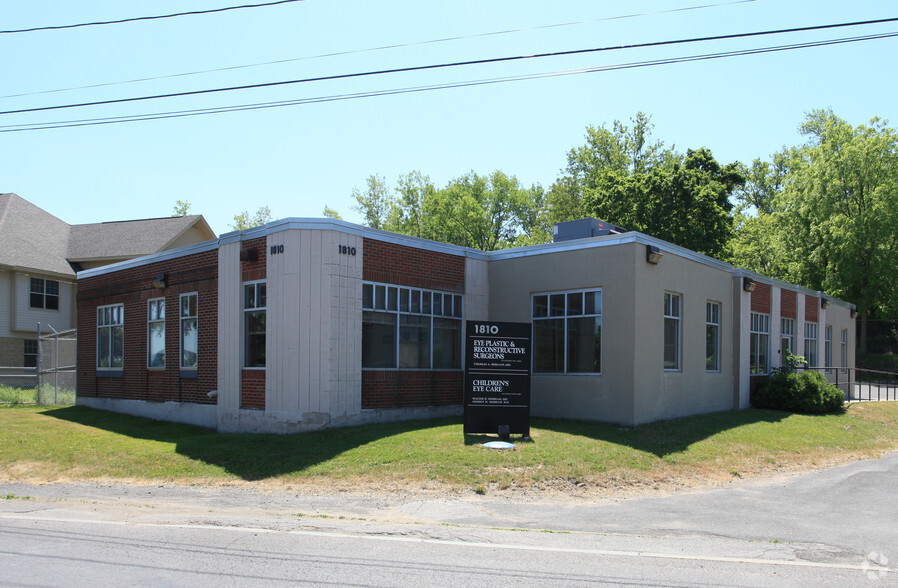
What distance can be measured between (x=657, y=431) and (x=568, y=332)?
3.04 meters

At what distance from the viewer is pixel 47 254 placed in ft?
108

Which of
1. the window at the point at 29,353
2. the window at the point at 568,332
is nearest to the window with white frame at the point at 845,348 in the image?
the window at the point at 568,332

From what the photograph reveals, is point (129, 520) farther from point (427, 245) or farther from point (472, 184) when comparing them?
point (472, 184)

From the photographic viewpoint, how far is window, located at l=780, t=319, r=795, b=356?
23.1 metres

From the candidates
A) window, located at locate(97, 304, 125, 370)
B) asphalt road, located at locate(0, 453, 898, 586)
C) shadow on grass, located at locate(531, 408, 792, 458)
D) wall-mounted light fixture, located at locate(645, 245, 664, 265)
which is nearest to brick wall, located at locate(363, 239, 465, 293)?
shadow on grass, located at locate(531, 408, 792, 458)

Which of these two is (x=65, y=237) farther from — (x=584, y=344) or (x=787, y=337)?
(x=787, y=337)

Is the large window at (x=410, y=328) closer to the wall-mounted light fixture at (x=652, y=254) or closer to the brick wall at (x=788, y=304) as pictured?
the wall-mounted light fixture at (x=652, y=254)

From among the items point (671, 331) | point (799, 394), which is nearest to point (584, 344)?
point (671, 331)

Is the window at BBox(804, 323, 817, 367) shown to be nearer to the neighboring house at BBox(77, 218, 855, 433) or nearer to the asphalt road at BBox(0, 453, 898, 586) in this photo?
the neighboring house at BBox(77, 218, 855, 433)

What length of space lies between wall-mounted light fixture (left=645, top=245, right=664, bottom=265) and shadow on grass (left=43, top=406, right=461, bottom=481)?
557cm

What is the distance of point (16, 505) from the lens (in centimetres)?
962

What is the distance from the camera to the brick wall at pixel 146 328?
16.3 meters

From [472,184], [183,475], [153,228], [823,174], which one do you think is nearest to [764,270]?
[823,174]

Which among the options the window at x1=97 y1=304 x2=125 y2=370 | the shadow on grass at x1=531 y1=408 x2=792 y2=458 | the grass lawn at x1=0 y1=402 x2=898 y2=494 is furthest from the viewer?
the window at x1=97 y1=304 x2=125 y2=370
